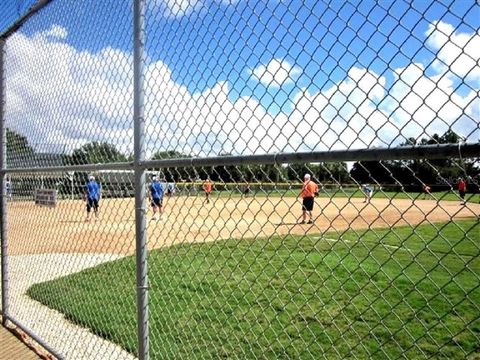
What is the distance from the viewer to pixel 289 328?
189 inches

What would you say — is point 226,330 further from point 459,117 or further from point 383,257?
point 383,257

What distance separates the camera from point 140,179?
9.91 ft

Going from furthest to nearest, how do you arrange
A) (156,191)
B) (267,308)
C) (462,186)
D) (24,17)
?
(156,191) → (267,308) → (24,17) → (462,186)

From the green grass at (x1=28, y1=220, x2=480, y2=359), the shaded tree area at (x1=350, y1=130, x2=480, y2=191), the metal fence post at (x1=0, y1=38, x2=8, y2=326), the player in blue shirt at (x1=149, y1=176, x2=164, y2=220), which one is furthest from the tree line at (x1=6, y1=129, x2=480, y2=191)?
the metal fence post at (x1=0, y1=38, x2=8, y2=326)

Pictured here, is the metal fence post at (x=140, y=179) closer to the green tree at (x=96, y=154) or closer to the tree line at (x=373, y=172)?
the tree line at (x=373, y=172)

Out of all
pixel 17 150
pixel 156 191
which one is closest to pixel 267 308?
pixel 156 191

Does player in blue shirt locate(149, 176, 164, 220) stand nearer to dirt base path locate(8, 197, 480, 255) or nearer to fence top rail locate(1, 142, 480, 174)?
dirt base path locate(8, 197, 480, 255)

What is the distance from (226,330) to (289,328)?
67 cm

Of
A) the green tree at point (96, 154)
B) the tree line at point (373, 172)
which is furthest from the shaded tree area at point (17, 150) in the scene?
the tree line at point (373, 172)

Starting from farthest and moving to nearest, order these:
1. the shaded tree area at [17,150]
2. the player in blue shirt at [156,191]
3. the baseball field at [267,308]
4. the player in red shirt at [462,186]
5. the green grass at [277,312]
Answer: the shaded tree area at [17,150], the player in blue shirt at [156,191], the green grass at [277,312], the baseball field at [267,308], the player in red shirt at [462,186]

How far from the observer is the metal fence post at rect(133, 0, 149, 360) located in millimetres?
2965

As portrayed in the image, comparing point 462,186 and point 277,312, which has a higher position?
point 462,186

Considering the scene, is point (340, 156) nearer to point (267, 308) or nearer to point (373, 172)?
point (373, 172)

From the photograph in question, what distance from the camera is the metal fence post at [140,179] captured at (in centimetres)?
296
